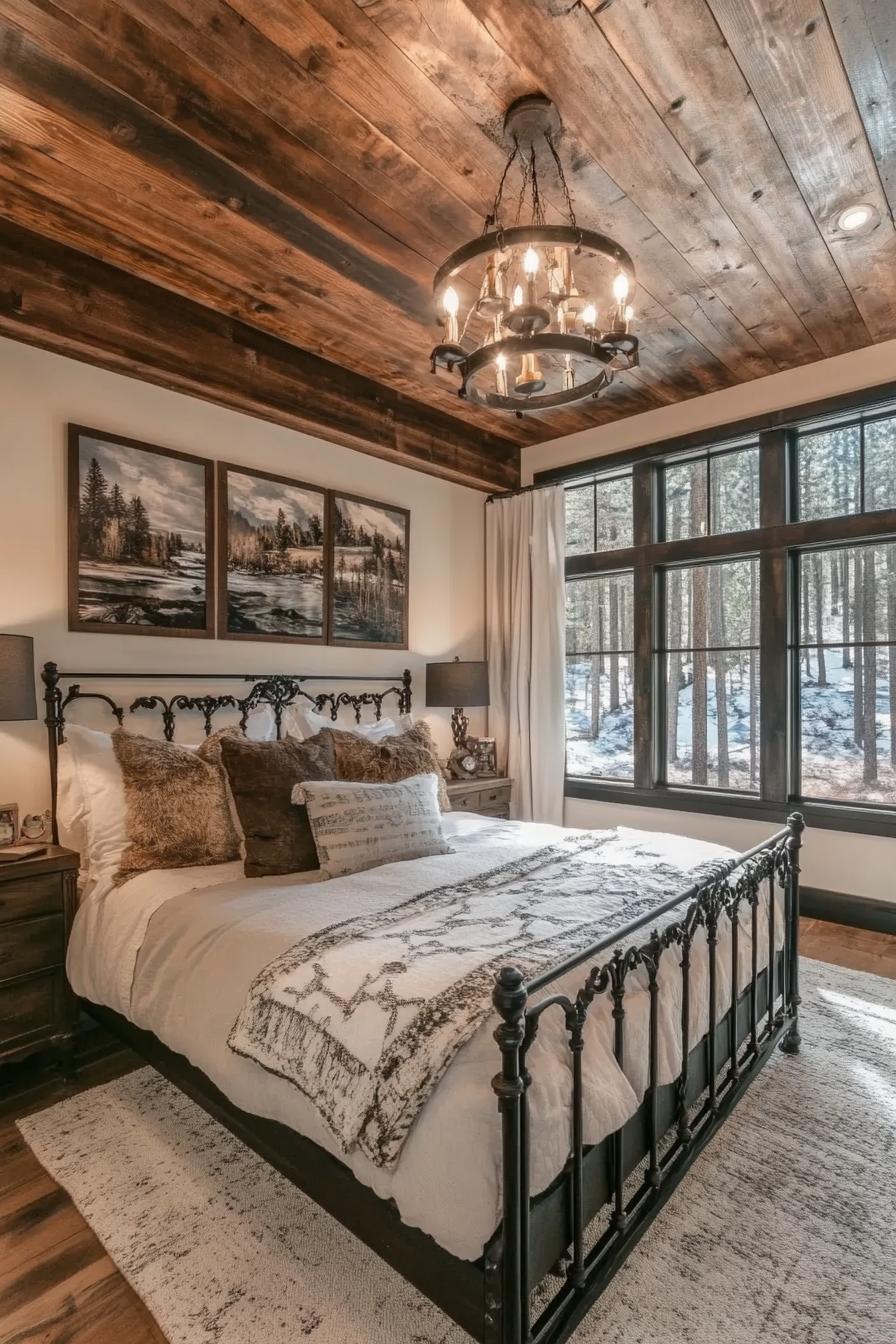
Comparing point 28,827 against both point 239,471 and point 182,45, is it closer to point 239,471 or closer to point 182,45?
point 239,471

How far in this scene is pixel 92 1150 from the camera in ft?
6.66

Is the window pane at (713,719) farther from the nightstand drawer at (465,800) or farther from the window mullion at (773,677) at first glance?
the nightstand drawer at (465,800)

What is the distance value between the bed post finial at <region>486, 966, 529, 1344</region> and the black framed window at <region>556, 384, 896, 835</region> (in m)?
3.18

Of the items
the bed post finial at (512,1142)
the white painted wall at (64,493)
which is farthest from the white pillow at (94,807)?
the bed post finial at (512,1142)

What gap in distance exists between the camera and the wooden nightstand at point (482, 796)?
4.04 metres

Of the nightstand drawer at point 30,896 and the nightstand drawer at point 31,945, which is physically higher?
the nightstand drawer at point 30,896

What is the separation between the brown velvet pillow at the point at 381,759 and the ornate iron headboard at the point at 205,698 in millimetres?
610

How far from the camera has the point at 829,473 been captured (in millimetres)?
3826

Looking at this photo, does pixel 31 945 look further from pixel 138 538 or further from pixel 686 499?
pixel 686 499

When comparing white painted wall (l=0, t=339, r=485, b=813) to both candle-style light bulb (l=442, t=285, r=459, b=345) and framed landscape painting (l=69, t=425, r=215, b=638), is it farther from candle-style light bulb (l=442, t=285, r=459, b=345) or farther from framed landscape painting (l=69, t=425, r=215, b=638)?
candle-style light bulb (l=442, t=285, r=459, b=345)

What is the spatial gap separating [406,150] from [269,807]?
7.31 feet

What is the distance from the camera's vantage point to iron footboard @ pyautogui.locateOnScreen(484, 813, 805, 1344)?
46.7 inches

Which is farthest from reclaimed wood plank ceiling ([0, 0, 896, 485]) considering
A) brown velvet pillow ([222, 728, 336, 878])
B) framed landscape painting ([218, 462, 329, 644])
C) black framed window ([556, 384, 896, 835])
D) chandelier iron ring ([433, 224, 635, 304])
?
brown velvet pillow ([222, 728, 336, 878])

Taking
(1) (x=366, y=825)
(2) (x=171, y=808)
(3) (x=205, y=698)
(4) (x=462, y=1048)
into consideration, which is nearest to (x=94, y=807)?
(2) (x=171, y=808)
